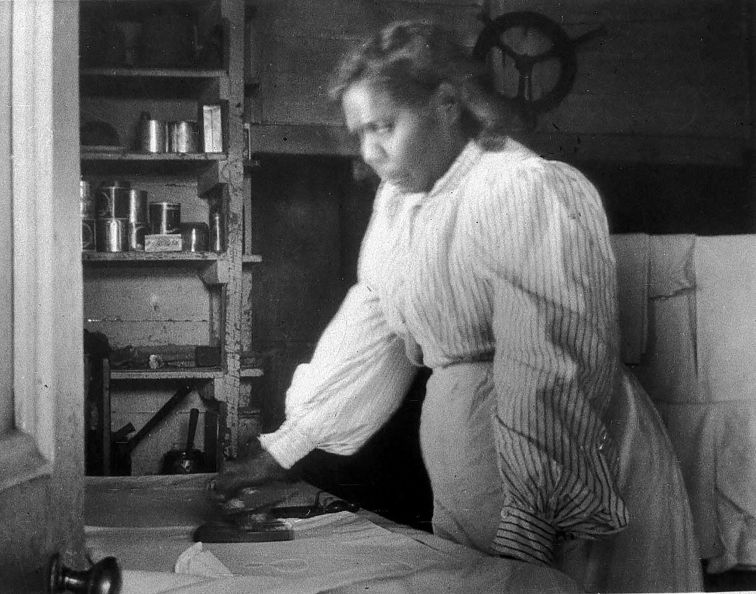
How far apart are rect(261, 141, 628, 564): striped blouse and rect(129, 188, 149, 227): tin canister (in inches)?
11.4

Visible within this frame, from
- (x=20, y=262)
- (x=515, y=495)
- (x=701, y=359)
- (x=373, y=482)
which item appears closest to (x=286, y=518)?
(x=373, y=482)

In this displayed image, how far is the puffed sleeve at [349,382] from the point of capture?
1118 mm

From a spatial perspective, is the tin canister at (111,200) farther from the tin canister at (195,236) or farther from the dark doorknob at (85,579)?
the dark doorknob at (85,579)

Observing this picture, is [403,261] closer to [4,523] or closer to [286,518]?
[286,518]

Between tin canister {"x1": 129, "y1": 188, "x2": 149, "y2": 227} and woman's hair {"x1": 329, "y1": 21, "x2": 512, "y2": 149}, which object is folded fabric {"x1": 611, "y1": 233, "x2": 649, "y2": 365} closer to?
woman's hair {"x1": 329, "y1": 21, "x2": 512, "y2": 149}

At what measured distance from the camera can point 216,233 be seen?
1.09m

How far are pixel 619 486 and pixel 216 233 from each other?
650mm

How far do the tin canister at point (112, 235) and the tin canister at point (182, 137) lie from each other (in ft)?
0.39

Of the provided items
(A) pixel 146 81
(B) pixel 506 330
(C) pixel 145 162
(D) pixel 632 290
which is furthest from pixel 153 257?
(D) pixel 632 290

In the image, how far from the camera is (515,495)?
1.05 meters

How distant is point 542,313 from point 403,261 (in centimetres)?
20

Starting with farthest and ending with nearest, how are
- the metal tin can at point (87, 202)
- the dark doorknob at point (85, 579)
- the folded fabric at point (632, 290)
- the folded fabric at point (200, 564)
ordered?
the folded fabric at point (632, 290), the metal tin can at point (87, 202), the folded fabric at point (200, 564), the dark doorknob at point (85, 579)

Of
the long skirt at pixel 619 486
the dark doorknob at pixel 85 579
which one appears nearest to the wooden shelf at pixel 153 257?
the long skirt at pixel 619 486

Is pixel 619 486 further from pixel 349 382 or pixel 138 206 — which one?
pixel 138 206
